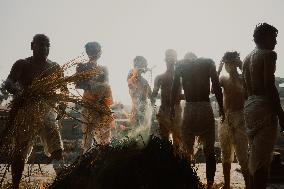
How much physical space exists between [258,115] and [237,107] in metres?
1.63

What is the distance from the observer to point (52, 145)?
16.4ft

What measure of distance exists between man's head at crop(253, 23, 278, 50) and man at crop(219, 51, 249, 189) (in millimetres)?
1480

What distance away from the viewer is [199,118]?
218 inches

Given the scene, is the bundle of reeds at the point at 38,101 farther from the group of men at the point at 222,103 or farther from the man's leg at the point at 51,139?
the man's leg at the point at 51,139

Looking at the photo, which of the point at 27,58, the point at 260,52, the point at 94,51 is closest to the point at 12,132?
the point at 27,58

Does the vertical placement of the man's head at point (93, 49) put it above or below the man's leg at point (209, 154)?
above

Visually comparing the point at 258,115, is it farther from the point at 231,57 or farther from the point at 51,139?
the point at 51,139

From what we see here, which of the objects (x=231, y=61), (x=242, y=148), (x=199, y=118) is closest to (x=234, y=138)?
(x=242, y=148)

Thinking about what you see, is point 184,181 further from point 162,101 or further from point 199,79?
point 162,101

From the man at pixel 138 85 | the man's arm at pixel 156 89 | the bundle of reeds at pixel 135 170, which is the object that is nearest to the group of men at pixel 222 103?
the bundle of reeds at pixel 135 170

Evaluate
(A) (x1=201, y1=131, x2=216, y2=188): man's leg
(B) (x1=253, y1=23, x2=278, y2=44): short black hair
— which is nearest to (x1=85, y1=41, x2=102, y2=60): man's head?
(A) (x1=201, y1=131, x2=216, y2=188): man's leg

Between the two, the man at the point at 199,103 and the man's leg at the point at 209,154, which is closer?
the man's leg at the point at 209,154

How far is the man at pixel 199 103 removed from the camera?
5543 mm

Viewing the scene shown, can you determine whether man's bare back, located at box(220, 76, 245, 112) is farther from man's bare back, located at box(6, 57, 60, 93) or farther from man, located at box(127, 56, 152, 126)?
man's bare back, located at box(6, 57, 60, 93)
